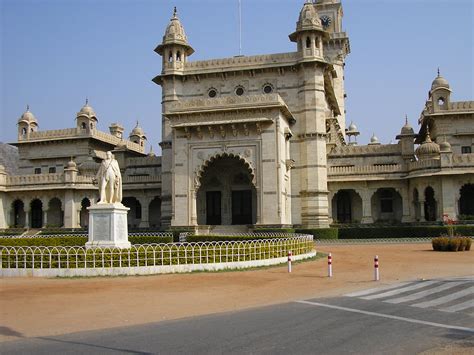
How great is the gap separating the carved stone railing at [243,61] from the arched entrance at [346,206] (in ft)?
43.7

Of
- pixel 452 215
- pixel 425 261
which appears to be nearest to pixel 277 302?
pixel 425 261

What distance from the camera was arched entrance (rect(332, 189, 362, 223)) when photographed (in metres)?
47.8

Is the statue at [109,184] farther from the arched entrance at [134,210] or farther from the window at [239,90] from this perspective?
the arched entrance at [134,210]

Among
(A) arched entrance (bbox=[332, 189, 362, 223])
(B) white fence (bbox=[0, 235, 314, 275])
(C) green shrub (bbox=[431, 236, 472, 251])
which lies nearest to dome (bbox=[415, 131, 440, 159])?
(A) arched entrance (bbox=[332, 189, 362, 223])

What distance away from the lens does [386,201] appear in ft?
157

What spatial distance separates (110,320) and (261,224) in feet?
88.8

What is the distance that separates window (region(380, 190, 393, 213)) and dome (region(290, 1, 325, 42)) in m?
15.9

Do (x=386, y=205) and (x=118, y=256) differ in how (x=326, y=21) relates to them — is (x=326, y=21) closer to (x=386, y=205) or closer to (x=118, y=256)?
(x=386, y=205)

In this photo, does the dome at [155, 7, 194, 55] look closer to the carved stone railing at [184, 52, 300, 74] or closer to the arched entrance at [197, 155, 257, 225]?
the carved stone railing at [184, 52, 300, 74]

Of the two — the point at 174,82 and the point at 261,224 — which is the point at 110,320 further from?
the point at 174,82

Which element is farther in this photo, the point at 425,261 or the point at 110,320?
the point at 425,261

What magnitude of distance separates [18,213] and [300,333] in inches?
1936

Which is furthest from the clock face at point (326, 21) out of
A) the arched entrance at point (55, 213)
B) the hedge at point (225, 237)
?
the hedge at point (225, 237)

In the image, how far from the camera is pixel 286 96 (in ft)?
147
